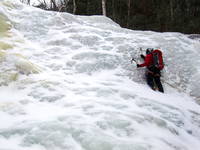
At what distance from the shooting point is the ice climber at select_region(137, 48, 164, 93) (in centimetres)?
730

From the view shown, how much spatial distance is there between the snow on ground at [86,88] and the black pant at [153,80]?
19 centimetres

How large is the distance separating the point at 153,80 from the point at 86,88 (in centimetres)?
228

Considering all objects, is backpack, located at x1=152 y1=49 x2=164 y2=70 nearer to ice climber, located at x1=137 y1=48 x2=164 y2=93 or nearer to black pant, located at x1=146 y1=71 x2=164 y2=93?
ice climber, located at x1=137 y1=48 x2=164 y2=93

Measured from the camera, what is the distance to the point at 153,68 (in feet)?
24.2

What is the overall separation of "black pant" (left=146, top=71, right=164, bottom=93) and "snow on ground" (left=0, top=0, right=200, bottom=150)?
7.3 inches

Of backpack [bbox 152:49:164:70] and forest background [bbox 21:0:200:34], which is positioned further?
forest background [bbox 21:0:200:34]

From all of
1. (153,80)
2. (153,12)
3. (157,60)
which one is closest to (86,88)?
(153,80)

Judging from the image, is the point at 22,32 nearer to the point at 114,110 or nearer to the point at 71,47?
the point at 71,47

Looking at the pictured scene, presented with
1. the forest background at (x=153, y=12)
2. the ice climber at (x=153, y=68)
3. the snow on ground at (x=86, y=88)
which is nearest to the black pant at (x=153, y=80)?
the ice climber at (x=153, y=68)

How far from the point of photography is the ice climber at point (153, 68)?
24.0ft

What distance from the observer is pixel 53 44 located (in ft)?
28.3

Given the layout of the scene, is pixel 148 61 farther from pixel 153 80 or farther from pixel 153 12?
pixel 153 12

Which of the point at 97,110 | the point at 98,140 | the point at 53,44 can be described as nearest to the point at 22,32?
the point at 53,44

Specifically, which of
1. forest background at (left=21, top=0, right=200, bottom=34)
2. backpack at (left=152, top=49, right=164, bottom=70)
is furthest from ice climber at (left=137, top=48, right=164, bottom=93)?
forest background at (left=21, top=0, right=200, bottom=34)
